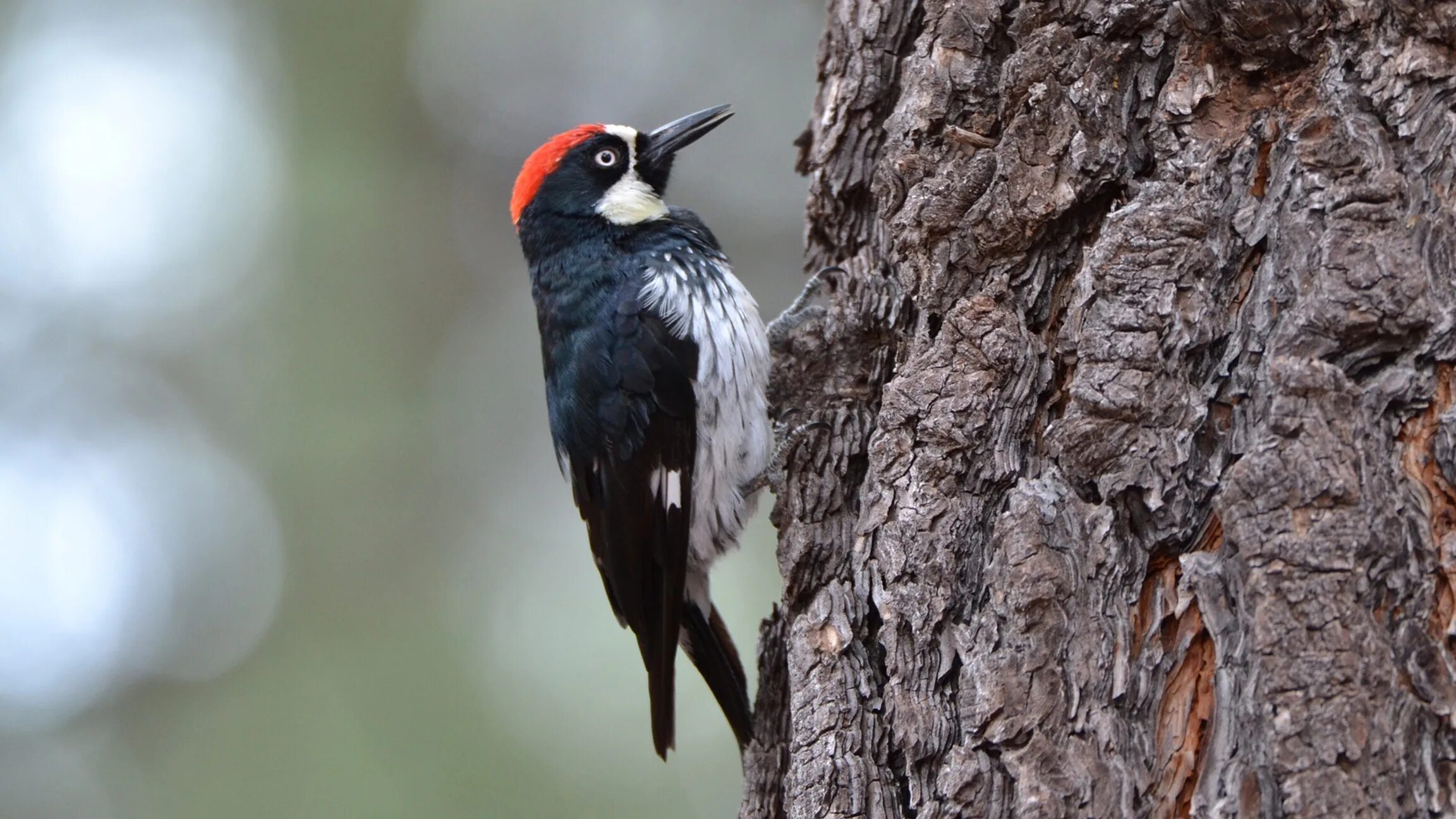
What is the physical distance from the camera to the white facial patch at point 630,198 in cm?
369

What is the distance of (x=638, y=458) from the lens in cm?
325

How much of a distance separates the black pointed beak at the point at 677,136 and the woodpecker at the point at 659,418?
0.35m

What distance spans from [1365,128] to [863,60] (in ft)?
4.07

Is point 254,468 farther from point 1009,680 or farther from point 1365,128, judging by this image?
point 1365,128

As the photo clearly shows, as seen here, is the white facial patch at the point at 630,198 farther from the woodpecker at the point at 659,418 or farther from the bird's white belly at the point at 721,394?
the bird's white belly at the point at 721,394

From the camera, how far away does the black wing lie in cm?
313

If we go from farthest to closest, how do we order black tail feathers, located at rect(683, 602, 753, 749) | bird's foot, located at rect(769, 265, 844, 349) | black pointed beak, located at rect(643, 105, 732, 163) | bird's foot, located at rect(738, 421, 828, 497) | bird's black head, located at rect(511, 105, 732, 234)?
black pointed beak, located at rect(643, 105, 732, 163) → bird's black head, located at rect(511, 105, 732, 234) → bird's foot, located at rect(769, 265, 844, 349) → black tail feathers, located at rect(683, 602, 753, 749) → bird's foot, located at rect(738, 421, 828, 497)

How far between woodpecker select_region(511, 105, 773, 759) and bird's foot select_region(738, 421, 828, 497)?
0.02 metres

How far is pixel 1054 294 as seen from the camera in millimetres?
2008

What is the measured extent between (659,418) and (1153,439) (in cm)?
178

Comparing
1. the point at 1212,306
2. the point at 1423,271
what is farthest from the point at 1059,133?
the point at 1423,271

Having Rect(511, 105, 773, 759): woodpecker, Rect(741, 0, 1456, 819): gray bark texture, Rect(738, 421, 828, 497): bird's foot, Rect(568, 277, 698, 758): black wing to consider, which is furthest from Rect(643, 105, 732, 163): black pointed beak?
Rect(741, 0, 1456, 819): gray bark texture

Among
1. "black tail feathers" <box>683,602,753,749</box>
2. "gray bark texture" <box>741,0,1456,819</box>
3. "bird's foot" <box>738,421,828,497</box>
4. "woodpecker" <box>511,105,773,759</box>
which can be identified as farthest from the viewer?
"woodpecker" <box>511,105,773,759</box>

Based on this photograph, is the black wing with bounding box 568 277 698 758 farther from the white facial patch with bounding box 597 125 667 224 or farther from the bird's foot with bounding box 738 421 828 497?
the white facial patch with bounding box 597 125 667 224
